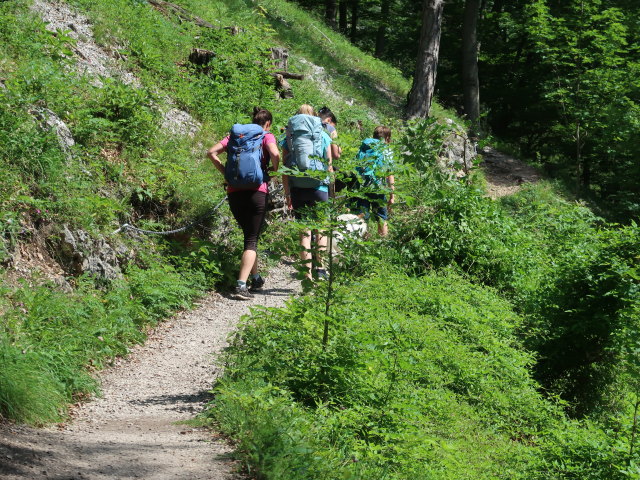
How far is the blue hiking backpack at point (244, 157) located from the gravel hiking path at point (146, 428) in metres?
1.52

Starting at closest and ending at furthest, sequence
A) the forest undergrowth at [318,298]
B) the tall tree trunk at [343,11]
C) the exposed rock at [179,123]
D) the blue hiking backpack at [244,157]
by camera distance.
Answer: the forest undergrowth at [318,298], the blue hiking backpack at [244,157], the exposed rock at [179,123], the tall tree trunk at [343,11]

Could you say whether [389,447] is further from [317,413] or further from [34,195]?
[34,195]

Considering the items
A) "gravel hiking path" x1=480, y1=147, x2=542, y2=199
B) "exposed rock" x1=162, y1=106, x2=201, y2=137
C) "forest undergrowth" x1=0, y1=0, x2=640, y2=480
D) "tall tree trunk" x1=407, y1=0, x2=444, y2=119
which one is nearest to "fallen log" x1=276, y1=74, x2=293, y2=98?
"forest undergrowth" x1=0, y1=0, x2=640, y2=480

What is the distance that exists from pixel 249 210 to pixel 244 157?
2.08ft

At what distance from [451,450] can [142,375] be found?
2.72m

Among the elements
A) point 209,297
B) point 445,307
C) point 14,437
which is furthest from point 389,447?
point 209,297

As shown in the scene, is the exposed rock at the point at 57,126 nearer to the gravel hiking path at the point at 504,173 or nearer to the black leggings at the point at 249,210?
the black leggings at the point at 249,210

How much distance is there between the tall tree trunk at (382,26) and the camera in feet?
92.4

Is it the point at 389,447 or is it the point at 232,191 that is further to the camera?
the point at 232,191

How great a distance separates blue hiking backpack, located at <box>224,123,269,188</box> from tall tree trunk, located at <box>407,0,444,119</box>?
371 inches

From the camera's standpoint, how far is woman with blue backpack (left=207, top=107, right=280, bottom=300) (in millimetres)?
8148

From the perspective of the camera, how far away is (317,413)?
4.99 m

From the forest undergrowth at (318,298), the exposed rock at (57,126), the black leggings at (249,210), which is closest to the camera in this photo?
the forest undergrowth at (318,298)

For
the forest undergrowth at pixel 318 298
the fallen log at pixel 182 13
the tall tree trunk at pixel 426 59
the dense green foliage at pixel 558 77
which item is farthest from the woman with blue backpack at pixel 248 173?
the dense green foliage at pixel 558 77
